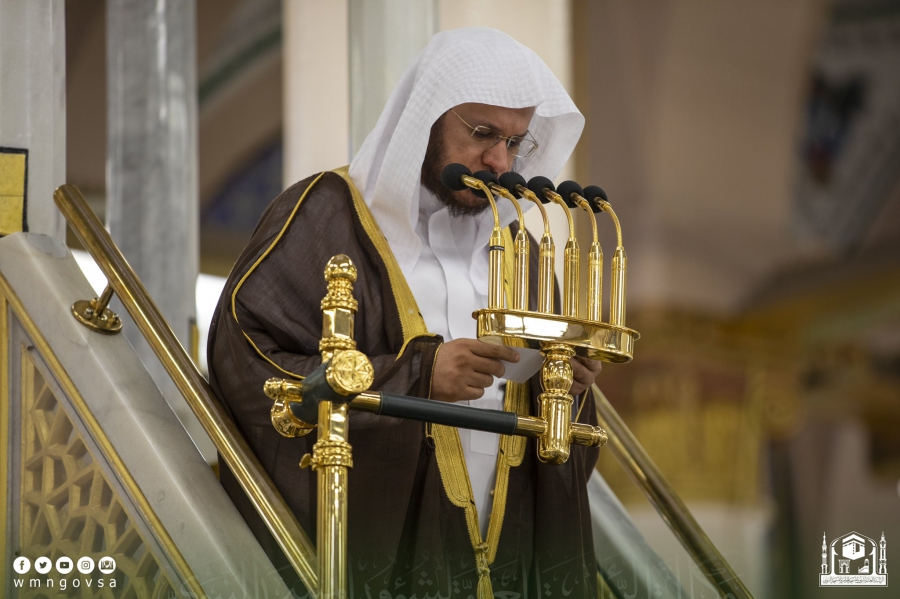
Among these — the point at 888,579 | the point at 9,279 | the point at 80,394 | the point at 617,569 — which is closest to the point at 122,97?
the point at 9,279

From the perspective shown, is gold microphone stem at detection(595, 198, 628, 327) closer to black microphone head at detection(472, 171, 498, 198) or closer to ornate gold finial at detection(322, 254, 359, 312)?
black microphone head at detection(472, 171, 498, 198)

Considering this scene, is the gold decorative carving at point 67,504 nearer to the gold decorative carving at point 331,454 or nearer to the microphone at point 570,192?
the gold decorative carving at point 331,454

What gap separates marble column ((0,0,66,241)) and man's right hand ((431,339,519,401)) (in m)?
1.35

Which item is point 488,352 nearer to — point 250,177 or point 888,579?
point 888,579

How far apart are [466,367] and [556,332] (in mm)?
243

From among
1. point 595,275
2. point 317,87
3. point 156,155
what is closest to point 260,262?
point 595,275

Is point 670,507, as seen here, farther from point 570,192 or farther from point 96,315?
point 96,315

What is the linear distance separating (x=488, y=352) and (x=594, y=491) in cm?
129

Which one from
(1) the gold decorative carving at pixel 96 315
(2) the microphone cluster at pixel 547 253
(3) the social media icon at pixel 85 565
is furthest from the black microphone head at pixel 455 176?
(3) the social media icon at pixel 85 565

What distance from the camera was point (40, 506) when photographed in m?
2.83

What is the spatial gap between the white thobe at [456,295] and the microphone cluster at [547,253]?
1.14 feet

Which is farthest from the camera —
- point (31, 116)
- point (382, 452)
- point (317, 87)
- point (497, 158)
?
point (317, 87)

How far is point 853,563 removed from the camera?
106 inches

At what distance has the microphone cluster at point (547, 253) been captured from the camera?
2.38 metres
